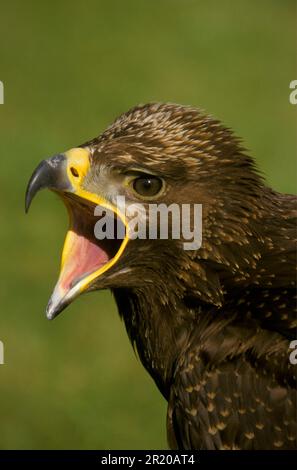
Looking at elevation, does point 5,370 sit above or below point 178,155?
below

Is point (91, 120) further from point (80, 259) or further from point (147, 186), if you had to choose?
point (147, 186)

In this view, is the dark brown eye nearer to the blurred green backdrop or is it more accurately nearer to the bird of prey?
the bird of prey

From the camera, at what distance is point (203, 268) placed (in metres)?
4.28

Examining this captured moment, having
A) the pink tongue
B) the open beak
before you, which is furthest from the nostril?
the pink tongue

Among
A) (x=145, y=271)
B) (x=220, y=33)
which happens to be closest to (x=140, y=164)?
(x=145, y=271)

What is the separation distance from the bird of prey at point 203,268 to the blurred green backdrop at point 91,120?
244 cm

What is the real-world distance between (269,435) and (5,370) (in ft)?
12.6

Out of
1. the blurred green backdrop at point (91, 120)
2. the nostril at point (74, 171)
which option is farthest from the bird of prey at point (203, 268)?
the blurred green backdrop at point (91, 120)

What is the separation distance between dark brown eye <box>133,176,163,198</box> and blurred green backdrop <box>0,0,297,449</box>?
2.79 m

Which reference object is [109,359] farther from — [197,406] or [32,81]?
[32,81]

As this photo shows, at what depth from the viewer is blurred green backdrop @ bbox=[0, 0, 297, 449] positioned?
729cm

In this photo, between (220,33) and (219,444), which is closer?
(219,444)

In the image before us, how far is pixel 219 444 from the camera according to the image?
4.31 m

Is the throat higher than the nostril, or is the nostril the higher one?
the nostril
